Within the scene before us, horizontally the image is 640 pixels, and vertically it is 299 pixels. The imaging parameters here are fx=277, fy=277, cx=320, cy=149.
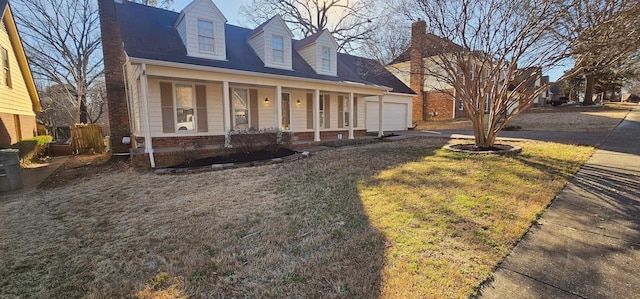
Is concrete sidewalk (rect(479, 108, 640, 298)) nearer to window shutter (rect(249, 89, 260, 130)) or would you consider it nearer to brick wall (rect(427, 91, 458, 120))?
window shutter (rect(249, 89, 260, 130))

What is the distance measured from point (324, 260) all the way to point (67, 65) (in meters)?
28.1

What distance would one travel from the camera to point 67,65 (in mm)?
21391

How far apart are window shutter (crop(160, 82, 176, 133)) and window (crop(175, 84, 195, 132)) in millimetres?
185

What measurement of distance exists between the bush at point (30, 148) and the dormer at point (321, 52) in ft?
37.2

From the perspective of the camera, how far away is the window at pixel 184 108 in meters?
9.72

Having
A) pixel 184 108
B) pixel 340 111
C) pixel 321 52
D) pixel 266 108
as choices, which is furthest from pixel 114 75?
pixel 340 111

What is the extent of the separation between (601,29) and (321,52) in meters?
9.87

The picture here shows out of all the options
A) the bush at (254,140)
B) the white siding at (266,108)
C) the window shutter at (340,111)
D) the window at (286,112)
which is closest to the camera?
the bush at (254,140)

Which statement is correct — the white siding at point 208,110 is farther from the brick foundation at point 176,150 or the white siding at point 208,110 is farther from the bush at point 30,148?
the bush at point 30,148

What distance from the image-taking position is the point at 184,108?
984cm

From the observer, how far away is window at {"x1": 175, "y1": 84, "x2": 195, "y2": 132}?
9.72 m

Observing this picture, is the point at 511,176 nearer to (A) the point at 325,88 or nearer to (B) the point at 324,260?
(B) the point at 324,260

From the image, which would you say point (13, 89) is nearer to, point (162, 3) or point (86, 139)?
point (86, 139)

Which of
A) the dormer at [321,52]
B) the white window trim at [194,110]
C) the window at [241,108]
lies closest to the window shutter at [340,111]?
the dormer at [321,52]
